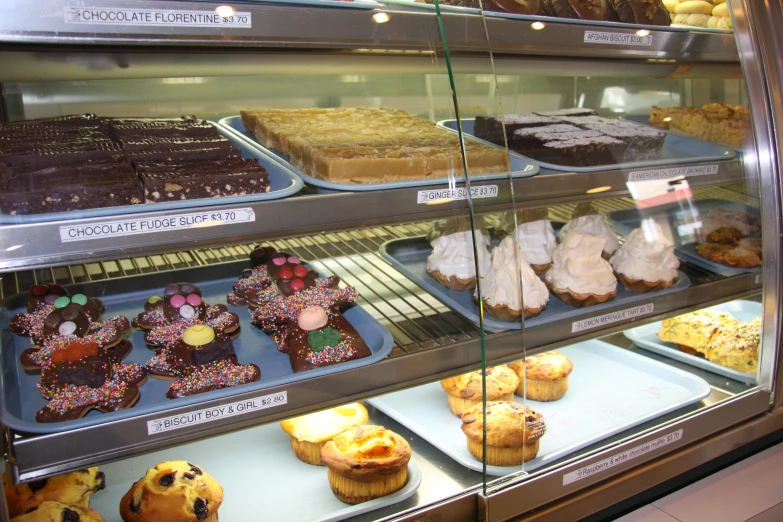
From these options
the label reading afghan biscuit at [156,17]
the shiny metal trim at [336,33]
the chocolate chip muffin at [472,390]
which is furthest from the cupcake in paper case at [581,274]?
the label reading afghan biscuit at [156,17]

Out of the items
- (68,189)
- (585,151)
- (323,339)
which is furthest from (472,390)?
(68,189)

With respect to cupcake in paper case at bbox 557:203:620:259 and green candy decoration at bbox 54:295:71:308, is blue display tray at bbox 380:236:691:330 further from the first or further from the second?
green candy decoration at bbox 54:295:71:308

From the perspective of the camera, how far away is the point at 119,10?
3.67 feet

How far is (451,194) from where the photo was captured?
1.53 metres

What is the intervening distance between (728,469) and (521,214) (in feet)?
3.49

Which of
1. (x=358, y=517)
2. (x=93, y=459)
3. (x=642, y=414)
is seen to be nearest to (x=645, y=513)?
(x=642, y=414)

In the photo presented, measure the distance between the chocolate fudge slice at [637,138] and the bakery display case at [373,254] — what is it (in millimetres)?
12

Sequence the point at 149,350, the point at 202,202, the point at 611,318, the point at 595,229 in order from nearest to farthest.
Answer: the point at 202,202
the point at 149,350
the point at 611,318
the point at 595,229

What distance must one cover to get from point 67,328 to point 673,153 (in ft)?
6.11

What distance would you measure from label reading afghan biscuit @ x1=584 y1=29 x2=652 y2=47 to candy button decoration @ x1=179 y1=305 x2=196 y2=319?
1186 millimetres

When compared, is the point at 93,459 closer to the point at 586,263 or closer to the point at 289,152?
the point at 289,152

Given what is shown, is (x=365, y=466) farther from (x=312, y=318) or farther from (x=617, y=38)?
(x=617, y=38)

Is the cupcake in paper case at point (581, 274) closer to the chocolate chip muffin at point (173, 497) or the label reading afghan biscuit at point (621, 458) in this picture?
the label reading afghan biscuit at point (621, 458)

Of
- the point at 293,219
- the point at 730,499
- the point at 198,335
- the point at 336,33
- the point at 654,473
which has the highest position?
the point at 336,33
